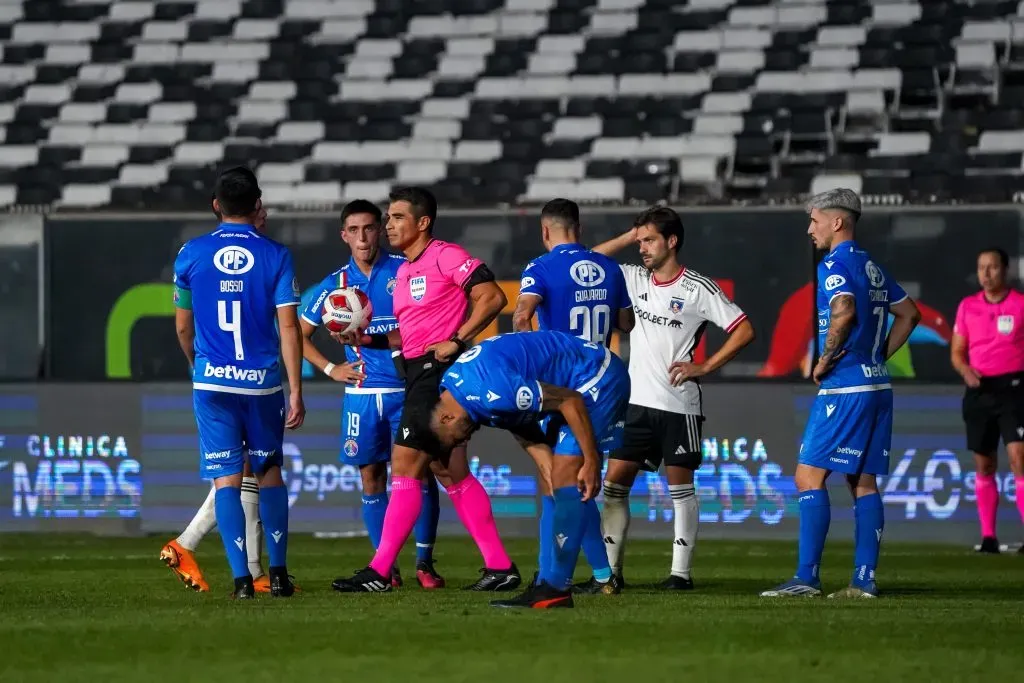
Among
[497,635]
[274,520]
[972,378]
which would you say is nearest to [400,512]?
[274,520]

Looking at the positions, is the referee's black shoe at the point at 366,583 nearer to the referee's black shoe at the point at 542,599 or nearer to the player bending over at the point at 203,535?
the player bending over at the point at 203,535

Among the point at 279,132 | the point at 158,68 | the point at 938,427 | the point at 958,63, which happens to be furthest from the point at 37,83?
the point at 938,427

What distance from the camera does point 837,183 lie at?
16.4m

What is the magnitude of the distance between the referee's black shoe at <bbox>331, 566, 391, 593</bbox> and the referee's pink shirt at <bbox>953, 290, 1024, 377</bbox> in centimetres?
610

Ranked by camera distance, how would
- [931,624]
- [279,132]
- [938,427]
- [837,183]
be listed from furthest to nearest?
1. [279,132]
2. [837,183]
3. [938,427]
4. [931,624]

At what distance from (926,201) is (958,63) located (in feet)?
17.1

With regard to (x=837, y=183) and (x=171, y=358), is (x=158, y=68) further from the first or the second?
(x=837, y=183)

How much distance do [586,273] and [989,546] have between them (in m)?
5.05

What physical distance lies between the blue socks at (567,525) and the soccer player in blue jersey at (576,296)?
125 cm

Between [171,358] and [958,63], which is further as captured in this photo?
[958,63]

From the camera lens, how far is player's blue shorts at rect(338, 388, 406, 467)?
9.60 metres

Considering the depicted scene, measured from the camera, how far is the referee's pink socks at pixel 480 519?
8.97m

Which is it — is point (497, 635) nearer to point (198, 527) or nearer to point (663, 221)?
point (198, 527)

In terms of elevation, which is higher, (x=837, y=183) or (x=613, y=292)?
(x=837, y=183)
